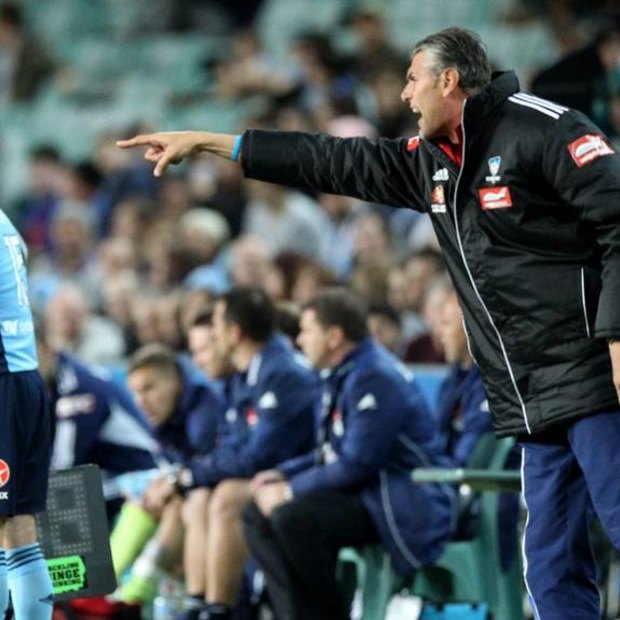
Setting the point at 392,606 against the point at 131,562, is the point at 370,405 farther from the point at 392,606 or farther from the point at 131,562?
the point at 131,562

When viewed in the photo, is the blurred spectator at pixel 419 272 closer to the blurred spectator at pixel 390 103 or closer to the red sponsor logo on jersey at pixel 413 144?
the blurred spectator at pixel 390 103

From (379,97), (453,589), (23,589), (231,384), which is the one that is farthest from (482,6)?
(23,589)

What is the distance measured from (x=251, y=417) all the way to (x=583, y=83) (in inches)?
83.3

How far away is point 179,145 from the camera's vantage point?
5332mm

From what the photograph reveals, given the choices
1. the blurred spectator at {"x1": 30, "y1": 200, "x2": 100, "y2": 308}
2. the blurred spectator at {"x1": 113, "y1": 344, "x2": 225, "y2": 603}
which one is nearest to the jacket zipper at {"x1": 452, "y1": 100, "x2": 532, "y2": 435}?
the blurred spectator at {"x1": 113, "y1": 344, "x2": 225, "y2": 603}

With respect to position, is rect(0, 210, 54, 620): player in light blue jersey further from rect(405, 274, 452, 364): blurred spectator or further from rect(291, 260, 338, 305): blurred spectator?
rect(291, 260, 338, 305): blurred spectator

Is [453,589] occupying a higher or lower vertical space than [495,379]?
lower

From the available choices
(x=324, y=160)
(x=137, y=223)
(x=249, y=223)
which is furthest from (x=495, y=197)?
(x=137, y=223)

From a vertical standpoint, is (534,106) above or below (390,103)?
below

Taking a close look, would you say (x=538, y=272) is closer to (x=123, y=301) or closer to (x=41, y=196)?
(x=123, y=301)

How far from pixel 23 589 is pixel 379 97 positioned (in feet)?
24.6

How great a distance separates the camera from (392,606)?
7.25 meters

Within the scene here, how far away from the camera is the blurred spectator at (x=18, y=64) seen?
1675 cm

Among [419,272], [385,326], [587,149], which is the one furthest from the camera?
[419,272]
